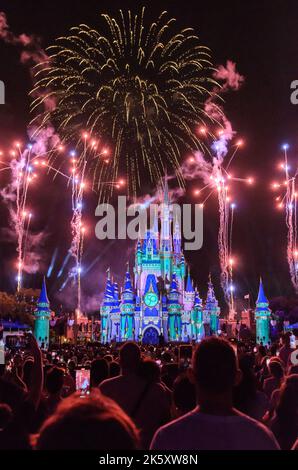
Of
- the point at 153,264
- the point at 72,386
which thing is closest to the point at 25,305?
the point at 153,264

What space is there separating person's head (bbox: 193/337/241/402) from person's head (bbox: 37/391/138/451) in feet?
4.48

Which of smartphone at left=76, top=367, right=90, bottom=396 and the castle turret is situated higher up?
the castle turret

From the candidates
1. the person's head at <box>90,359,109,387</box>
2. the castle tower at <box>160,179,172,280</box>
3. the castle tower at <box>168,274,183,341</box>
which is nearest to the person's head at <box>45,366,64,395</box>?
the person's head at <box>90,359,109,387</box>

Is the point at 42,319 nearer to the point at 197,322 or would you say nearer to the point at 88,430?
the point at 197,322

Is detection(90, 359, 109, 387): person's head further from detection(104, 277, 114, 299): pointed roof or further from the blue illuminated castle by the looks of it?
detection(104, 277, 114, 299): pointed roof

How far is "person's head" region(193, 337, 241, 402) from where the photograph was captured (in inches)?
139

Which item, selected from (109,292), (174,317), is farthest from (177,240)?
(174,317)

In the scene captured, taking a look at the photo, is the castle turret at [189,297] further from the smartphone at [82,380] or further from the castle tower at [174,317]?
the smartphone at [82,380]

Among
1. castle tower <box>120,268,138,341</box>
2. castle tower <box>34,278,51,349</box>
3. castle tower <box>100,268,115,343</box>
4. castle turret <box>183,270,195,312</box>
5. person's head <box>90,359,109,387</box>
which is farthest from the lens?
castle turret <box>183,270,195,312</box>

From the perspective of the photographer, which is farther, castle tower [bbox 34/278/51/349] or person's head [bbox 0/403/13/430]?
castle tower [bbox 34/278/51/349]

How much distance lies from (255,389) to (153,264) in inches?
3614

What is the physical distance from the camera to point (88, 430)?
2164 mm

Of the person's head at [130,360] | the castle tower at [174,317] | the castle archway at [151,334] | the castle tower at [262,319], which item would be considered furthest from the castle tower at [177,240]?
the person's head at [130,360]

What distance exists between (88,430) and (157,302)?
87808mm
